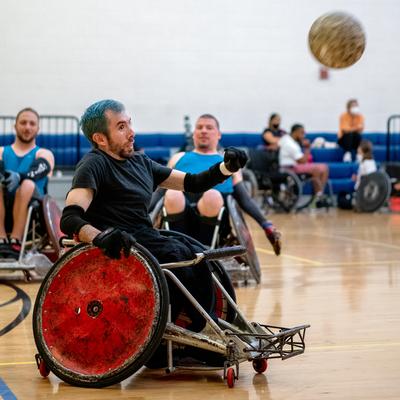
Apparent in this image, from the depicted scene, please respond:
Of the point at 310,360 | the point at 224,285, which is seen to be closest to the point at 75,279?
the point at 224,285

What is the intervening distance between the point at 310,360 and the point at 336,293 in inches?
82.2

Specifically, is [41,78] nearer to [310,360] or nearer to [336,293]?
[336,293]

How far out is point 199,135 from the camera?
21.4 feet

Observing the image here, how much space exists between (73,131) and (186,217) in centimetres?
840

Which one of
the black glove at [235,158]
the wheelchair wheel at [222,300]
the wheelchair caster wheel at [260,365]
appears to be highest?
the black glove at [235,158]

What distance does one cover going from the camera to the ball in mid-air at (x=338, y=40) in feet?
15.8

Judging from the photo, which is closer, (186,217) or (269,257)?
(186,217)

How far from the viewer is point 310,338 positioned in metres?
4.55

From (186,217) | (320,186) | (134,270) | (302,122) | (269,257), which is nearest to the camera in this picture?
(134,270)

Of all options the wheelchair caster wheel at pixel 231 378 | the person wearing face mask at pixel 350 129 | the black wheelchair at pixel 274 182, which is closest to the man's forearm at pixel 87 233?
the wheelchair caster wheel at pixel 231 378

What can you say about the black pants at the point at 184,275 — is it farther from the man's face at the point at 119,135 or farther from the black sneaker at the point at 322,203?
the black sneaker at the point at 322,203

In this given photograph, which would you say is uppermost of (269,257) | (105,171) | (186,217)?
(105,171)

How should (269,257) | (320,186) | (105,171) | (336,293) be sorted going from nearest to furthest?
(105,171), (336,293), (269,257), (320,186)

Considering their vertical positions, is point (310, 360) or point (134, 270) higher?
point (134, 270)
